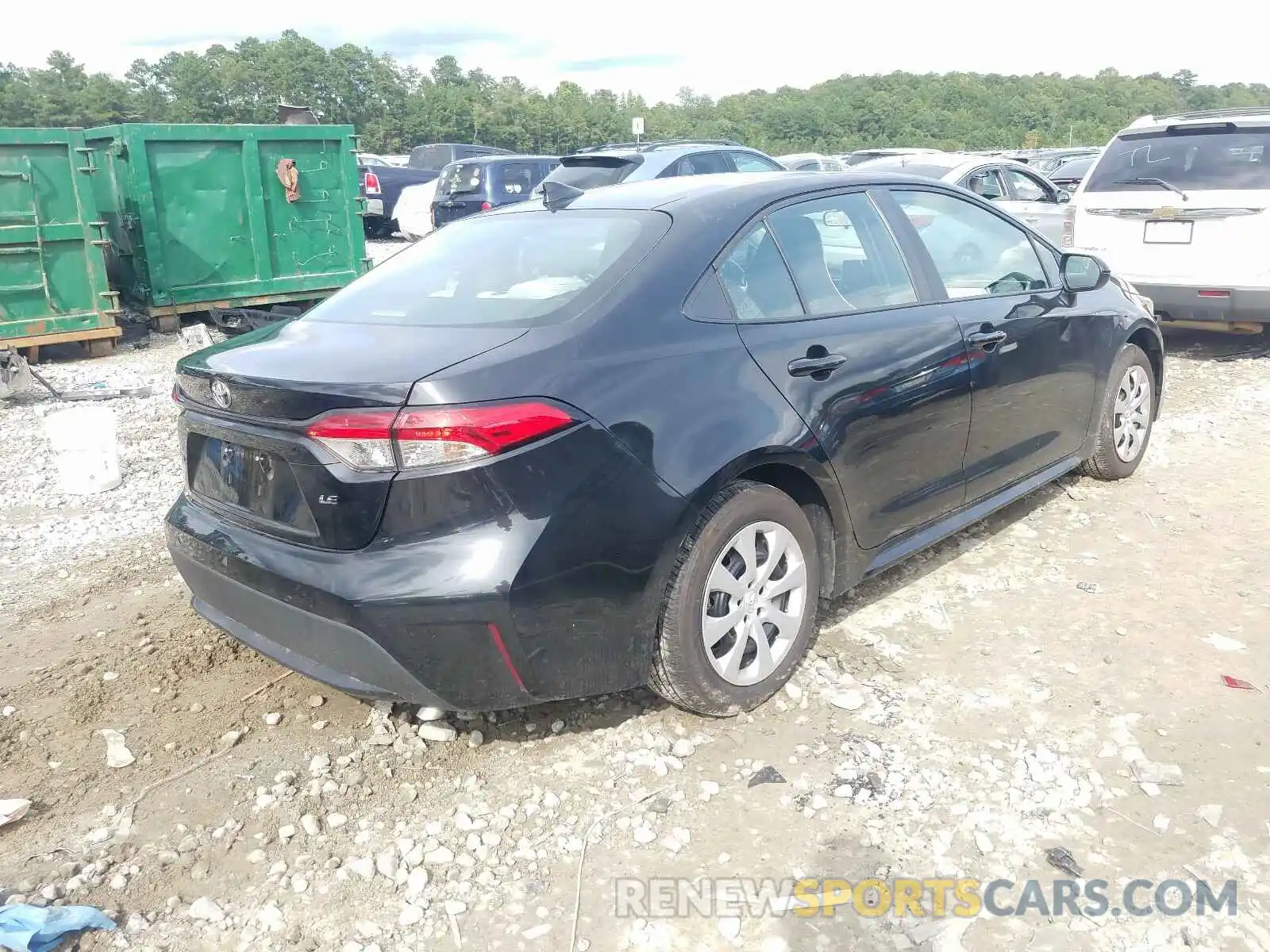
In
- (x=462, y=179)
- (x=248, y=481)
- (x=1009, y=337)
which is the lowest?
(x=248, y=481)

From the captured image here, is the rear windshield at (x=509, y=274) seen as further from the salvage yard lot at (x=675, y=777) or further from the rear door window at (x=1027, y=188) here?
the rear door window at (x=1027, y=188)

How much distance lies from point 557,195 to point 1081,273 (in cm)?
252

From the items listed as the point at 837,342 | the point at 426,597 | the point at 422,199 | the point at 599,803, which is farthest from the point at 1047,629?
the point at 422,199

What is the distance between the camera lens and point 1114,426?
5008 mm

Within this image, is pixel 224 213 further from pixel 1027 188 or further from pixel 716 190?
pixel 1027 188

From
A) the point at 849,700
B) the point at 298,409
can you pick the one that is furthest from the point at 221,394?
the point at 849,700

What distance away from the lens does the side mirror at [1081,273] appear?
4578 mm

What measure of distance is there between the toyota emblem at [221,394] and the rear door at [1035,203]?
919cm

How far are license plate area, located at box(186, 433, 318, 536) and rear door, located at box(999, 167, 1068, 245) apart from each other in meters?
9.16

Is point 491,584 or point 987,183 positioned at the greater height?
point 987,183

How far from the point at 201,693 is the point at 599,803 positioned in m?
1.50

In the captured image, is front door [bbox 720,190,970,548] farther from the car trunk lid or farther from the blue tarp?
the blue tarp

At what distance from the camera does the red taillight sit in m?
2.44

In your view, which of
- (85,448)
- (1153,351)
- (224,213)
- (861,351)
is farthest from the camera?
(224,213)
